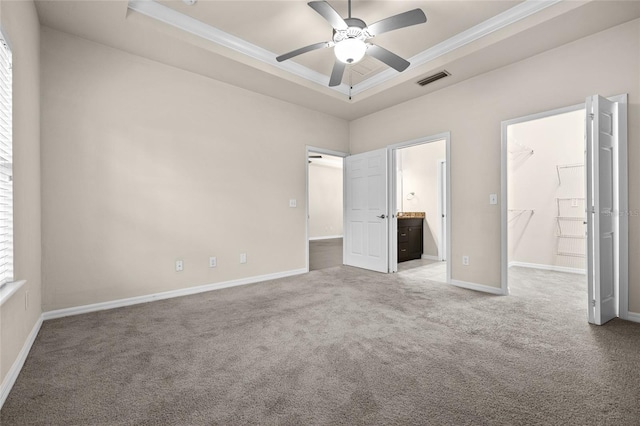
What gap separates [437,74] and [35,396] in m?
4.67

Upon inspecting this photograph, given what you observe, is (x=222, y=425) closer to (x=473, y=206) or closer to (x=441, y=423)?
(x=441, y=423)

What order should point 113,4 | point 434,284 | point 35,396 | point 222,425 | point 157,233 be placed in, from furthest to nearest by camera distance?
point 434,284 < point 157,233 < point 113,4 < point 35,396 < point 222,425

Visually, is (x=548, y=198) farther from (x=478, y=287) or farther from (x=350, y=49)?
(x=350, y=49)

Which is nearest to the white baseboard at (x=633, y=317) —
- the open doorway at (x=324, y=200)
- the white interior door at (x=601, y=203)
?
the white interior door at (x=601, y=203)

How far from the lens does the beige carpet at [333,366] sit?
58.4 inches

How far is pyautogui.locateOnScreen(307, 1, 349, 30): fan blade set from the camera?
2164 millimetres

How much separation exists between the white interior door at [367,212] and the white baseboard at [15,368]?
13.6ft

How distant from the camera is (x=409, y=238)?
610cm

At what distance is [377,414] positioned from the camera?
147cm

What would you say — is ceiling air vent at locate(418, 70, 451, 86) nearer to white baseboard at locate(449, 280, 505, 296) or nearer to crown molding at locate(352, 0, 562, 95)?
crown molding at locate(352, 0, 562, 95)

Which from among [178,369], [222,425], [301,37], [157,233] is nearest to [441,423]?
[222,425]

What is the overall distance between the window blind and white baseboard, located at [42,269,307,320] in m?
1.24

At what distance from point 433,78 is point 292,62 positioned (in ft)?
6.14

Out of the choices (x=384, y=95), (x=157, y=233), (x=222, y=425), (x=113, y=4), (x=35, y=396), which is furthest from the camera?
(x=384, y=95)
